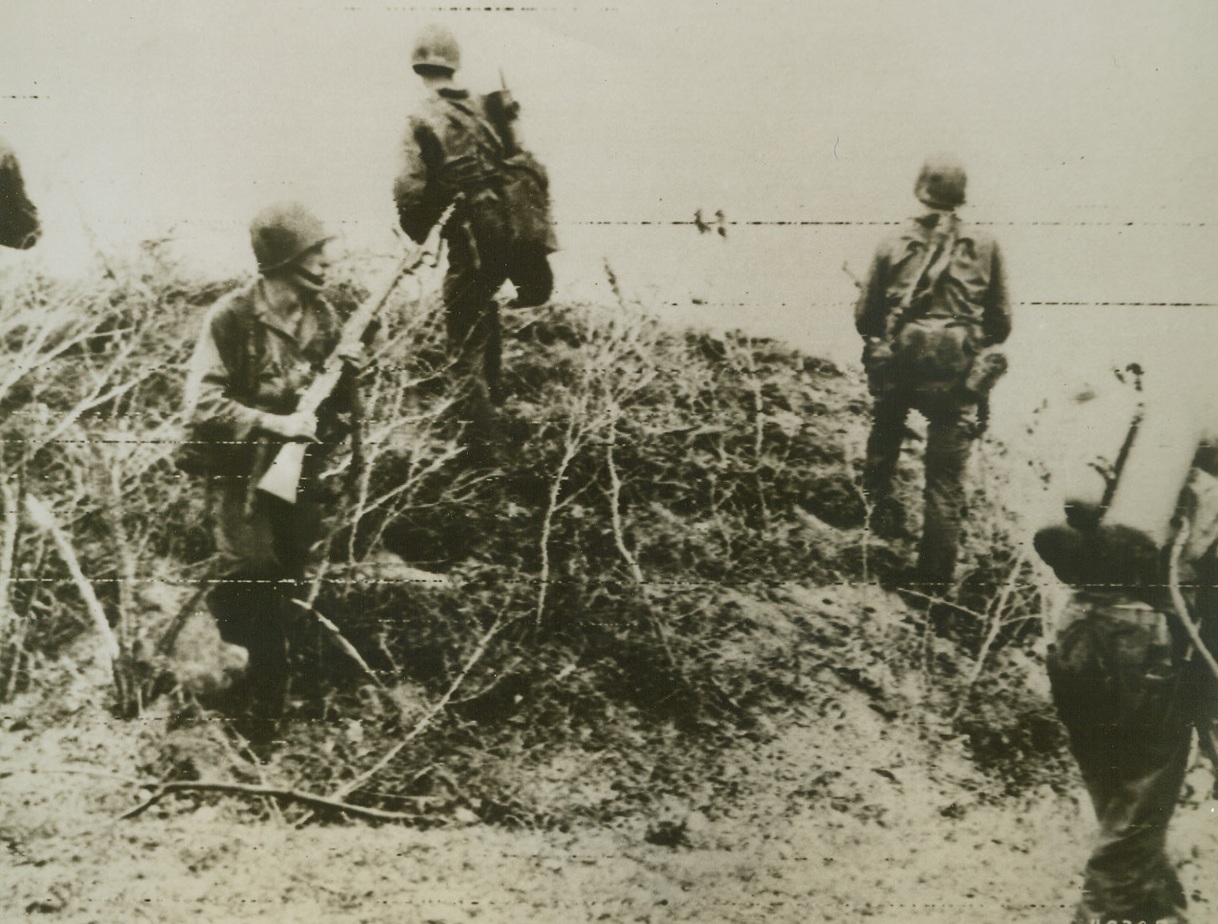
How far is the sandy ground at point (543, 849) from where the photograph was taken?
2.22m

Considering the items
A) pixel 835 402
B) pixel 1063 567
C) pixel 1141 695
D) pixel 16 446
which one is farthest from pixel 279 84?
pixel 1141 695

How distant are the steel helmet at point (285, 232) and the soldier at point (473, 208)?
0.68 ft

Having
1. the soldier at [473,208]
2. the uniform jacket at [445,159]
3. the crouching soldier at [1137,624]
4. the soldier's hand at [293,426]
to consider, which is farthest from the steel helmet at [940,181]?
the soldier's hand at [293,426]

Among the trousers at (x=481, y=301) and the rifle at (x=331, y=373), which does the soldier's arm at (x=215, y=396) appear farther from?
the trousers at (x=481, y=301)

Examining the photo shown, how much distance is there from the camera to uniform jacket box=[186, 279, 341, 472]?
2.21 meters

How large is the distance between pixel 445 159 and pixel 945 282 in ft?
4.00

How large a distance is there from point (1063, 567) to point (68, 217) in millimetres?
2546

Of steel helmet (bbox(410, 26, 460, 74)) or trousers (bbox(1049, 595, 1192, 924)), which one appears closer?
steel helmet (bbox(410, 26, 460, 74))

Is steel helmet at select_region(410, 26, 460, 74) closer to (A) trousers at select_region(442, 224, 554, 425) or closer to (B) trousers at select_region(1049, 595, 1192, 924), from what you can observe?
(A) trousers at select_region(442, 224, 554, 425)

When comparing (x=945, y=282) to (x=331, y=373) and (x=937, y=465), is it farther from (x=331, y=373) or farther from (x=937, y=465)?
(x=331, y=373)

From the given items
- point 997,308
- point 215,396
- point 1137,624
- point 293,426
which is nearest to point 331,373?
point 293,426

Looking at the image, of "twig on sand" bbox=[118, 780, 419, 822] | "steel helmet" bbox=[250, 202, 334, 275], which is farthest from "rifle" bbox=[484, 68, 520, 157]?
"twig on sand" bbox=[118, 780, 419, 822]

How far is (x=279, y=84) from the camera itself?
Result: 2.16 m

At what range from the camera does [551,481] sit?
2.21m
